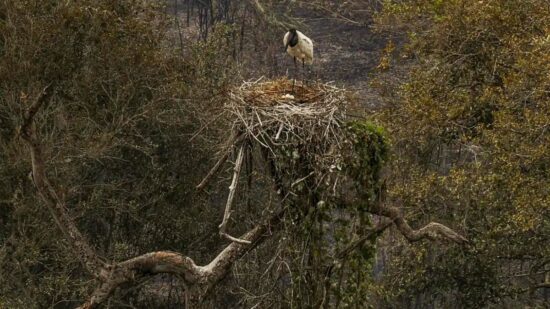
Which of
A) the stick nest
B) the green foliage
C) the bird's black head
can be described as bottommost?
the green foliage

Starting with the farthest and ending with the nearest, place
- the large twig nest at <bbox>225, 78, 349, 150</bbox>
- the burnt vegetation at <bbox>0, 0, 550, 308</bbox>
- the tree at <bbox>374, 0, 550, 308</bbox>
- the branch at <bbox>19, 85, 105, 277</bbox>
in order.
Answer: the tree at <bbox>374, 0, 550, 308</bbox> → the burnt vegetation at <bbox>0, 0, 550, 308</bbox> → the large twig nest at <bbox>225, 78, 349, 150</bbox> → the branch at <bbox>19, 85, 105, 277</bbox>

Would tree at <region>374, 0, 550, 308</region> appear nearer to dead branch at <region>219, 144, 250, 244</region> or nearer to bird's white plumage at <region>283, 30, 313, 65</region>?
bird's white plumage at <region>283, 30, 313, 65</region>

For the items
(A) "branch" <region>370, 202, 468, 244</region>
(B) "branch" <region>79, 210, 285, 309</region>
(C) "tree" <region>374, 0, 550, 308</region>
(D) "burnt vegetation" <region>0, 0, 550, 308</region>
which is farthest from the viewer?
(C) "tree" <region>374, 0, 550, 308</region>

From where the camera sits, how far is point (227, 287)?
16672mm

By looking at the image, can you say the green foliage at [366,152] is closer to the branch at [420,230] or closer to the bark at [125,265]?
the branch at [420,230]

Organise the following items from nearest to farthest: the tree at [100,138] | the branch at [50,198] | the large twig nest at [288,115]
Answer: the branch at [50,198] < the large twig nest at [288,115] < the tree at [100,138]

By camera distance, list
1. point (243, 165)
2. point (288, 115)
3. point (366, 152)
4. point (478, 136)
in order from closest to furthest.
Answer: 1. point (288, 115)
2. point (366, 152)
3. point (243, 165)
4. point (478, 136)

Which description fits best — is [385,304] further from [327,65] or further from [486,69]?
[327,65]

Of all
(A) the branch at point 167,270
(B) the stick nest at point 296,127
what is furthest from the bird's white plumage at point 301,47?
(A) the branch at point 167,270

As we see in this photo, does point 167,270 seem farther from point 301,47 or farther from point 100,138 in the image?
point 100,138

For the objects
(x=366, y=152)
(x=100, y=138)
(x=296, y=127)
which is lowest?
(x=100, y=138)

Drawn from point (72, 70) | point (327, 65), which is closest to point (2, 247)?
point (72, 70)

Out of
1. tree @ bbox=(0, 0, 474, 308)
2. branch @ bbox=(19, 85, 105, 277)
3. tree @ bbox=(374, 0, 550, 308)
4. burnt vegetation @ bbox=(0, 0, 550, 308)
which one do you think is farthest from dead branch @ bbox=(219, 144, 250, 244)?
tree @ bbox=(374, 0, 550, 308)

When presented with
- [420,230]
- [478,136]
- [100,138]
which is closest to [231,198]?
[420,230]
